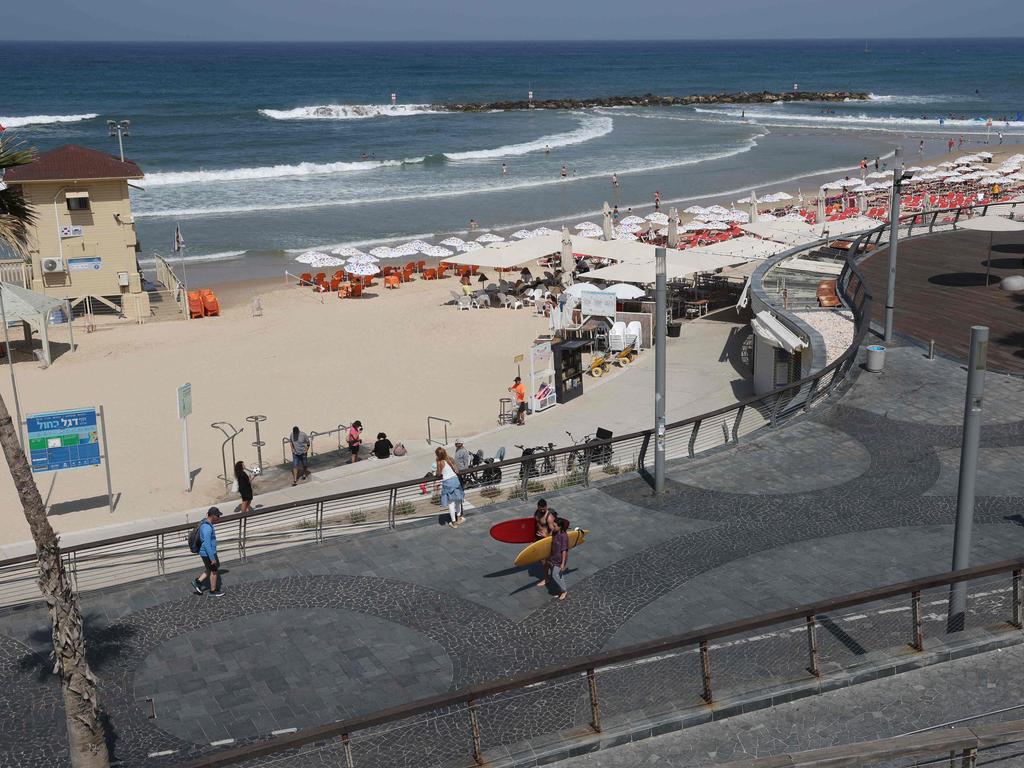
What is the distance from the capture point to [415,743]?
7902 millimetres

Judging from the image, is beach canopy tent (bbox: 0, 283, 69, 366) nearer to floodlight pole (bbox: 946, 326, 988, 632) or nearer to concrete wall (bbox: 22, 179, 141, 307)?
concrete wall (bbox: 22, 179, 141, 307)

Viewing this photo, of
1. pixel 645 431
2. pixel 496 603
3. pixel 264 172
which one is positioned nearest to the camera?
pixel 496 603

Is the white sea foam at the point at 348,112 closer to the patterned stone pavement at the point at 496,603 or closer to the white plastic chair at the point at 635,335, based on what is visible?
the white plastic chair at the point at 635,335

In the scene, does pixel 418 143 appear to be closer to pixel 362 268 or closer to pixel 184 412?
pixel 362 268

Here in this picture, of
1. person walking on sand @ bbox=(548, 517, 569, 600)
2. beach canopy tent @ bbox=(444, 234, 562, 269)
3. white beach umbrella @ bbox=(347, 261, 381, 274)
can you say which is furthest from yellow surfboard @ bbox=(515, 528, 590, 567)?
white beach umbrella @ bbox=(347, 261, 381, 274)

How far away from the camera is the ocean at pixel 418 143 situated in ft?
166

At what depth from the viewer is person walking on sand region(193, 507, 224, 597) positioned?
458 inches

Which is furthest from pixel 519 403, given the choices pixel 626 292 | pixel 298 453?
pixel 626 292

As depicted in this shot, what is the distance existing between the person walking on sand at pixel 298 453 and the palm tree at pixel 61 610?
35.3 feet

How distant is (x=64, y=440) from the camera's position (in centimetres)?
1717

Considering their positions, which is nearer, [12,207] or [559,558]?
[12,207]

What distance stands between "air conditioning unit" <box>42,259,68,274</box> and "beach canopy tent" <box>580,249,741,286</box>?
15307 millimetres

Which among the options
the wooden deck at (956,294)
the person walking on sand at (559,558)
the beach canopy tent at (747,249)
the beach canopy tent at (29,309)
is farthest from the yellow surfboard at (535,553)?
the beach canopy tent at (747,249)

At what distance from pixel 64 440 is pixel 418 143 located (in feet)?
219
